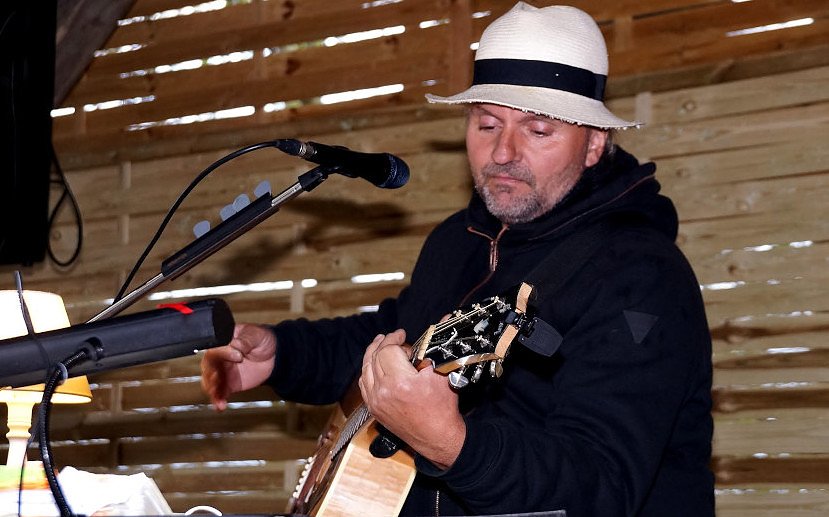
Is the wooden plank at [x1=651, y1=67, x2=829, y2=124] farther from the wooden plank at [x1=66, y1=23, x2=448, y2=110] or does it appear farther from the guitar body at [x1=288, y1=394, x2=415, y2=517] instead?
the guitar body at [x1=288, y1=394, x2=415, y2=517]

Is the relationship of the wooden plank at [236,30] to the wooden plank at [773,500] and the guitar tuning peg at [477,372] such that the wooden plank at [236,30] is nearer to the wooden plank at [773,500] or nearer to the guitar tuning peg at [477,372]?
the wooden plank at [773,500]

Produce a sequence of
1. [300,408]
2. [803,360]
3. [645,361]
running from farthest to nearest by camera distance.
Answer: [300,408], [803,360], [645,361]

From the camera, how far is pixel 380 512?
251 cm

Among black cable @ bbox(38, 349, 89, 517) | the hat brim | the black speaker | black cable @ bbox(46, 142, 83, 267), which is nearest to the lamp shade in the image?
the hat brim

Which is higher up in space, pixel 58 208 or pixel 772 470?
pixel 58 208

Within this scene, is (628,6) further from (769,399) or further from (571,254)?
(571,254)

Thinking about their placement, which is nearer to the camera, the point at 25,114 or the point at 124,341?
the point at 124,341

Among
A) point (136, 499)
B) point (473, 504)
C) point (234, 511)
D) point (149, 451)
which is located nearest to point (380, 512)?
point (473, 504)

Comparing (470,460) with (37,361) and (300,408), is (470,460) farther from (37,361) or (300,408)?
(300,408)

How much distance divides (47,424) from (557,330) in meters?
1.17

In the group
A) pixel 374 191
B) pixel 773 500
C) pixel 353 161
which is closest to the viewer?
pixel 353 161

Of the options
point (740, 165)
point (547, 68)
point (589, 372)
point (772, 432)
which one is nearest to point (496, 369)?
point (589, 372)

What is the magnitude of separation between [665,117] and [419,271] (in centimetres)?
184

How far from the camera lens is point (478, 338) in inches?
80.4
